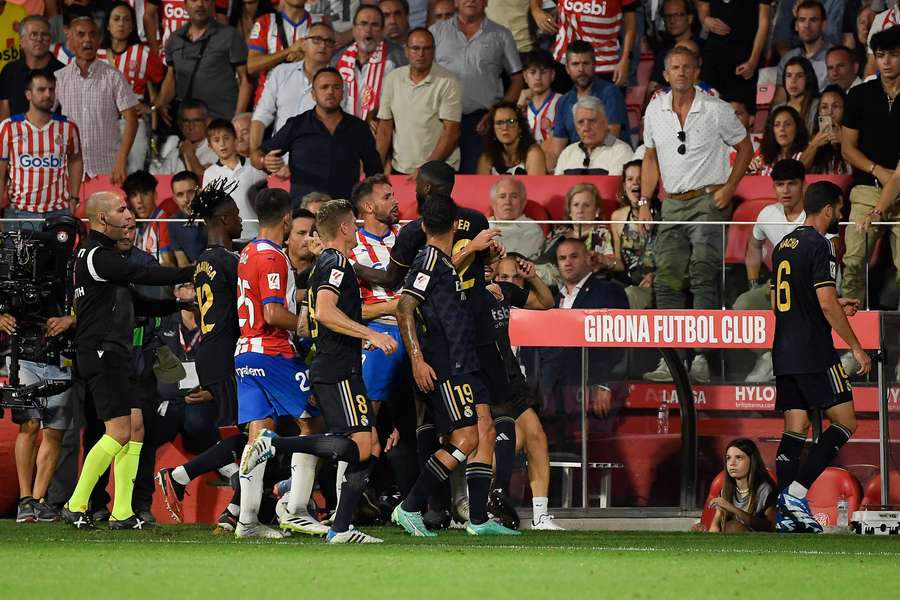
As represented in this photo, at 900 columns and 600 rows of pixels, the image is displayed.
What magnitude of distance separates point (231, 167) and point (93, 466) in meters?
4.86

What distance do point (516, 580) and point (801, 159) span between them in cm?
770

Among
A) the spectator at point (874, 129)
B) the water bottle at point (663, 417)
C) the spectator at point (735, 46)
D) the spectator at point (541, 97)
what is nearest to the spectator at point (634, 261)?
the water bottle at point (663, 417)

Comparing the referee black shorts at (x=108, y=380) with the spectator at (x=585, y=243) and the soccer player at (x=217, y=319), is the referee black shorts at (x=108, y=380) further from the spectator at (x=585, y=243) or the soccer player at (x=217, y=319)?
the spectator at (x=585, y=243)

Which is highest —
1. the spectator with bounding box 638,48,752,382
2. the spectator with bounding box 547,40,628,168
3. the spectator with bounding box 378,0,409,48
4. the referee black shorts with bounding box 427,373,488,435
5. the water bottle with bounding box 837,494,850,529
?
the spectator with bounding box 378,0,409,48

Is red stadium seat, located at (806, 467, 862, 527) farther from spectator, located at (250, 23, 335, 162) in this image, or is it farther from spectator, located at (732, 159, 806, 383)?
spectator, located at (250, 23, 335, 162)

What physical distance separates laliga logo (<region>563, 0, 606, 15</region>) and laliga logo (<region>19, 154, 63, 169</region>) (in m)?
5.40

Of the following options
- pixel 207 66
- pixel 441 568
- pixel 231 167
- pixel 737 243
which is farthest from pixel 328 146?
pixel 441 568

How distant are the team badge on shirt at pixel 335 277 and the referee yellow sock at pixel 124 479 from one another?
2.35 m

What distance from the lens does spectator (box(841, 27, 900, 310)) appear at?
484 inches

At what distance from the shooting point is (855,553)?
8.59 meters

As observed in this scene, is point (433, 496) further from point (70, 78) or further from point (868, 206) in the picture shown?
point (70, 78)

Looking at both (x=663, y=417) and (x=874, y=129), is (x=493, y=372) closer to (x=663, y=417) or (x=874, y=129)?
(x=663, y=417)

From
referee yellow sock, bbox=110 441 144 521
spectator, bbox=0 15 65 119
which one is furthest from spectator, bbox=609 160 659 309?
spectator, bbox=0 15 65 119

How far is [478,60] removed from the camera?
1462 cm
